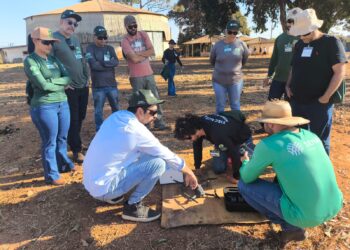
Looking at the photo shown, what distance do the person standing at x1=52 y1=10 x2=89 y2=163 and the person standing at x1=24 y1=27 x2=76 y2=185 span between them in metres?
0.47

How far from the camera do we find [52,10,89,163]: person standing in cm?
449

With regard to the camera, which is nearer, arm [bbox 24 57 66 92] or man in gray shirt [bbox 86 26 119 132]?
arm [bbox 24 57 66 92]

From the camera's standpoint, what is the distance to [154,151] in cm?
305

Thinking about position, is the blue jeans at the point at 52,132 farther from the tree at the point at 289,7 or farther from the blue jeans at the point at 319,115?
the tree at the point at 289,7

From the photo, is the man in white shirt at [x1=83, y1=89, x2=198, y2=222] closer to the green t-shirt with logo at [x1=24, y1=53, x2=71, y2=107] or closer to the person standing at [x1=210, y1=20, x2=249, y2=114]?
the green t-shirt with logo at [x1=24, y1=53, x2=71, y2=107]

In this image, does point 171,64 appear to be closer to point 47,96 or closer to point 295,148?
point 47,96

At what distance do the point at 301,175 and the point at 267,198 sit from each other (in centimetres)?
41

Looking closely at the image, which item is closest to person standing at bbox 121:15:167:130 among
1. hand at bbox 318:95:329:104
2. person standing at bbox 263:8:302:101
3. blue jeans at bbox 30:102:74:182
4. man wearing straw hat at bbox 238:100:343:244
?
blue jeans at bbox 30:102:74:182

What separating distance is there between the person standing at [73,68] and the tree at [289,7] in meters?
14.4

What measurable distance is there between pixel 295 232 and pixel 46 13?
35.8 metres

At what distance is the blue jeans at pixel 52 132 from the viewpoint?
3877mm

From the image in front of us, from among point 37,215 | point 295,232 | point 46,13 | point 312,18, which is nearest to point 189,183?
point 295,232

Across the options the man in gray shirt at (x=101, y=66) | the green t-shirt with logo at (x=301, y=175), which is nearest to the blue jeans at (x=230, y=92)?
the man in gray shirt at (x=101, y=66)

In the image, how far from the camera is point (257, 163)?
2.63 metres
